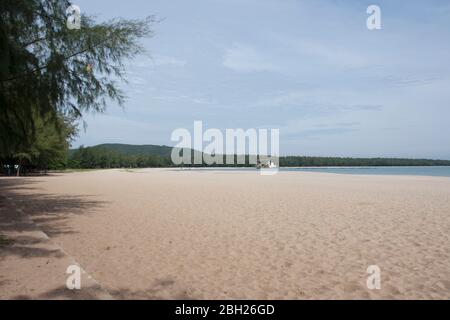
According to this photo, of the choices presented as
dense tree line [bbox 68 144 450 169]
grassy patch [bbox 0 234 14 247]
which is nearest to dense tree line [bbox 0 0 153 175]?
grassy patch [bbox 0 234 14 247]

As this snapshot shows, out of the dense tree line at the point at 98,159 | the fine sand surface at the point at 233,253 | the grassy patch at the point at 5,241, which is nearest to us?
the fine sand surface at the point at 233,253

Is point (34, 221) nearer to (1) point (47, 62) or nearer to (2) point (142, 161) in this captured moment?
(1) point (47, 62)

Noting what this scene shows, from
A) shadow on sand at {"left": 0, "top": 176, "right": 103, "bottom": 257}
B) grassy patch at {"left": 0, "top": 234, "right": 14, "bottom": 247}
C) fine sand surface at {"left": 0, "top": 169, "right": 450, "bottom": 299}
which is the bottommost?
fine sand surface at {"left": 0, "top": 169, "right": 450, "bottom": 299}

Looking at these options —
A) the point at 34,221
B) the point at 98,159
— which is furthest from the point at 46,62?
the point at 98,159

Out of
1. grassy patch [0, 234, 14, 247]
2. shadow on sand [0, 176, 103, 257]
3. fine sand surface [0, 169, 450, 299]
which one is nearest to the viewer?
fine sand surface [0, 169, 450, 299]

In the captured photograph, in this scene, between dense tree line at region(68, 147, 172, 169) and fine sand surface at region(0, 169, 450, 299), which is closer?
fine sand surface at region(0, 169, 450, 299)

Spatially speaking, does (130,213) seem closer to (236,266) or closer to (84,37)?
(84,37)

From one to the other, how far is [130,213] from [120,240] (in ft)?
14.1

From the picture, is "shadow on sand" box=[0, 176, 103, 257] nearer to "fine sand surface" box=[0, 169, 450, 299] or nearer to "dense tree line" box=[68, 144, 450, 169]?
"fine sand surface" box=[0, 169, 450, 299]

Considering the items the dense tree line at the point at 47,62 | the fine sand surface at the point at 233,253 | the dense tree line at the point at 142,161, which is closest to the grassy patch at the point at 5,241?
the fine sand surface at the point at 233,253

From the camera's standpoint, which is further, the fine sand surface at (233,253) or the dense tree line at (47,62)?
the dense tree line at (47,62)

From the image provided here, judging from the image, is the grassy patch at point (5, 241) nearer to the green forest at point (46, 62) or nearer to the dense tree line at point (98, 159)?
the green forest at point (46, 62)

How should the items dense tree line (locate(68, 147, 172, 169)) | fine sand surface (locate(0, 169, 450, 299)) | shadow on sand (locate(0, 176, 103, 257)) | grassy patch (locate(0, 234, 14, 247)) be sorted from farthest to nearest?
1. dense tree line (locate(68, 147, 172, 169))
2. grassy patch (locate(0, 234, 14, 247))
3. shadow on sand (locate(0, 176, 103, 257))
4. fine sand surface (locate(0, 169, 450, 299))

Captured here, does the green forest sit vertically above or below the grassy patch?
above
